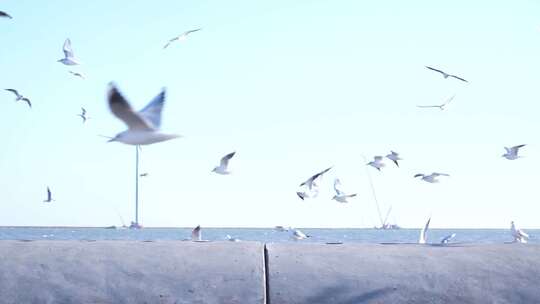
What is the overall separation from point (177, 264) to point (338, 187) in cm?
1545

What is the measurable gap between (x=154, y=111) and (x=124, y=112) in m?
0.28

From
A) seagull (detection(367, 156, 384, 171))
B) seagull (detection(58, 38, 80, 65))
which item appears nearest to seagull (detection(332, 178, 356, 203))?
seagull (detection(367, 156, 384, 171))

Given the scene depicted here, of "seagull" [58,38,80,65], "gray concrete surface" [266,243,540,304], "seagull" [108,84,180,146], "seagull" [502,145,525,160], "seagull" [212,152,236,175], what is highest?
"seagull" [58,38,80,65]

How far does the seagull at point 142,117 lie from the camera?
7.68m

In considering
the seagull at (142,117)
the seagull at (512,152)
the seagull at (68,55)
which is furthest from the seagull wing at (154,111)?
the seagull at (512,152)

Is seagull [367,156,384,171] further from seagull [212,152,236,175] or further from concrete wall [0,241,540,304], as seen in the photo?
concrete wall [0,241,540,304]

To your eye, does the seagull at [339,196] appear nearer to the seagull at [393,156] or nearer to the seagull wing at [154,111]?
the seagull at [393,156]

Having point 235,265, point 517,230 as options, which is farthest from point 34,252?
point 517,230

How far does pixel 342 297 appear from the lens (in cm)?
604

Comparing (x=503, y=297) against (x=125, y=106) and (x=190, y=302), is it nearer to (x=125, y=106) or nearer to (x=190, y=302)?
(x=190, y=302)

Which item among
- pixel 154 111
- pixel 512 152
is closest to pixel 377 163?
pixel 512 152

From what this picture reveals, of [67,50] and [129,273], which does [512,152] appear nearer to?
[67,50]

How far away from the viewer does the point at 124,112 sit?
782cm

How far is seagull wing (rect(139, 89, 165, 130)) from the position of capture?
7.83 metres
